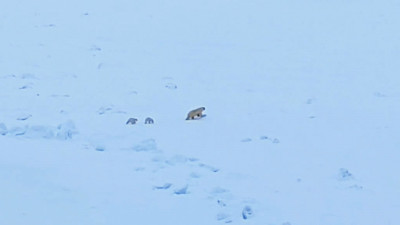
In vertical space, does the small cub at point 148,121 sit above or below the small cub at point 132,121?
below

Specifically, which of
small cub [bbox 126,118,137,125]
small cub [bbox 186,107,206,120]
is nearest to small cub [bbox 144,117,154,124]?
small cub [bbox 126,118,137,125]

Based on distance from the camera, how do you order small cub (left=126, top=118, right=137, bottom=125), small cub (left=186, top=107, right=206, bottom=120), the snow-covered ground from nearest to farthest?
the snow-covered ground, small cub (left=126, top=118, right=137, bottom=125), small cub (left=186, top=107, right=206, bottom=120)

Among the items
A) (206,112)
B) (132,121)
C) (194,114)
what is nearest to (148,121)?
(132,121)

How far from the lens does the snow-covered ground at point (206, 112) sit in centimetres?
580

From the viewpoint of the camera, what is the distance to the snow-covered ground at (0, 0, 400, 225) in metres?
5.80

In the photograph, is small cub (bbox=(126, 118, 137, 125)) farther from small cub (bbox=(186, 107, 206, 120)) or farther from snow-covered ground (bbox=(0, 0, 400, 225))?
small cub (bbox=(186, 107, 206, 120))

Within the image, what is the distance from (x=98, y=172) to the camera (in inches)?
252

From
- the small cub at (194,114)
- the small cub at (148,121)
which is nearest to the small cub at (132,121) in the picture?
the small cub at (148,121)

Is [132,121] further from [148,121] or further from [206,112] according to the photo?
[206,112]

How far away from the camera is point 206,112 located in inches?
340

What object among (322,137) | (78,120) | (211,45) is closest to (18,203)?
(78,120)

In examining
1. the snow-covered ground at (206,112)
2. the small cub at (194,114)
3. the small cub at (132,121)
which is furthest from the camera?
the small cub at (194,114)

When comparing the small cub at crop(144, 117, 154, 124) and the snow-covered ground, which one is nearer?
the snow-covered ground

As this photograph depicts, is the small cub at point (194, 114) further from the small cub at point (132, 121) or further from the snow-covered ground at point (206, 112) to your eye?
the small cub at point (132, 121)
